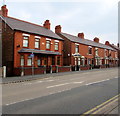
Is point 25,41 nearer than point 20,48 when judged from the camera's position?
No

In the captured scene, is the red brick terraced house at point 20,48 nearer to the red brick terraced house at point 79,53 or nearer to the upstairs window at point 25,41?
the upstairs window at point 25,41

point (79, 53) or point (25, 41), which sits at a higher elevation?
point (25, 41)

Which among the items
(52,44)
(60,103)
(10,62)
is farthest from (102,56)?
(60,103)

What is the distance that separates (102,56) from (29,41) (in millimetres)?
29132

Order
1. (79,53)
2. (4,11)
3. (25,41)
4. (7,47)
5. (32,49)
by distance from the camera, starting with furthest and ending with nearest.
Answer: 1. (79,53)
2. (4,11)
3. (32,49)
4. (25,41)
5. (7,47)

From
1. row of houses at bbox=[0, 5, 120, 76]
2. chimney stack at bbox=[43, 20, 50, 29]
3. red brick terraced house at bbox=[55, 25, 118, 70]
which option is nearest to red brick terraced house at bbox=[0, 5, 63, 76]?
row of houses at bbox=[0, 5, 120, 76]

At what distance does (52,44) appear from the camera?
26219 mm

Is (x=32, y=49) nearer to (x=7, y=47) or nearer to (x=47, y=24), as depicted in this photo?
(x=7, y=47)

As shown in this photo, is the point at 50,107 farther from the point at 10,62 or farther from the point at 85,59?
the point at 85,59

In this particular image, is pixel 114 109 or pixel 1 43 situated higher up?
pixel 1 43

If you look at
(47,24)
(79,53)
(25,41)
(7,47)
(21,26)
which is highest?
(47,24)

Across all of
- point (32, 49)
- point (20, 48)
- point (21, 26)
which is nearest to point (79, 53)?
point (32, 49)

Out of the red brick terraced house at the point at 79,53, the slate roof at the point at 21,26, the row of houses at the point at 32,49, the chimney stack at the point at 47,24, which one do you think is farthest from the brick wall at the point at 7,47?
the red brick terraced house at the point at 79,53

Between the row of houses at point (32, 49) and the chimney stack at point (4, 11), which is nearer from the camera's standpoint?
the row of houses at point (32, 49)
